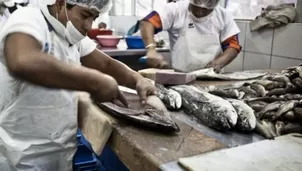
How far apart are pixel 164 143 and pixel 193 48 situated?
1711 mm

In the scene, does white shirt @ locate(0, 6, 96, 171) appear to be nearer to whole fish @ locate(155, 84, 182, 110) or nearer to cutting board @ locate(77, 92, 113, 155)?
cutting board @ locate(77, 92, 113, 155)

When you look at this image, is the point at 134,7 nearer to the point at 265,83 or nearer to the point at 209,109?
the point at 265,83

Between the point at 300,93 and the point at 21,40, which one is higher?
the point at 21,40

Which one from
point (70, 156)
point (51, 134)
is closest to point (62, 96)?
point (51, 134)

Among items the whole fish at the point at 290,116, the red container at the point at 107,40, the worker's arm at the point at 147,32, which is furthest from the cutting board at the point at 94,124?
the red container at the point at 107,40

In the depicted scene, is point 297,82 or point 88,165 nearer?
point 297,82

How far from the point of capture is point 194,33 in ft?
8.59

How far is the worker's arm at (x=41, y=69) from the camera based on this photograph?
98cm

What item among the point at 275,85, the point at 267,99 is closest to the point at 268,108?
the point at 267,99

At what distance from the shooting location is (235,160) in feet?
2.91

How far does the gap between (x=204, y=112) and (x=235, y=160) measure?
0.39 meters

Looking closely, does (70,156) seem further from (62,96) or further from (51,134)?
(62,96)

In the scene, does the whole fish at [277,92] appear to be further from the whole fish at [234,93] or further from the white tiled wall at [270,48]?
the white tiled wall at [270,48]

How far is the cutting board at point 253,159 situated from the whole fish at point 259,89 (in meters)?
0.55
